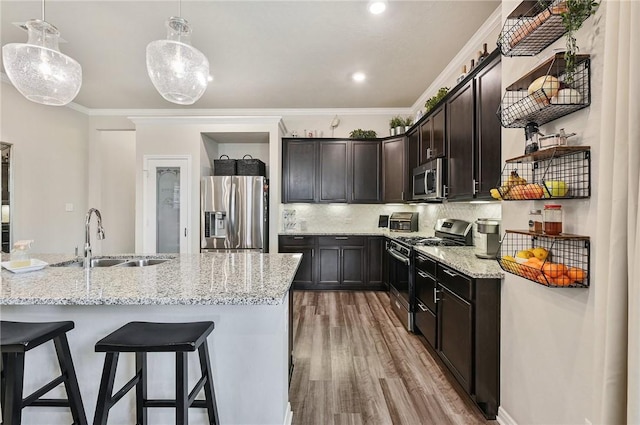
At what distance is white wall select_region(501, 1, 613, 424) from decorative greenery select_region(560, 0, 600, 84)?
37 millimetres

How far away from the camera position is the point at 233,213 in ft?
14.4

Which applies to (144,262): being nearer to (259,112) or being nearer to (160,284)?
(160,284)

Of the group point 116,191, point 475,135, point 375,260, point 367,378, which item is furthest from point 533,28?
point 116,191

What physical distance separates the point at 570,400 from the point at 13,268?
301cm

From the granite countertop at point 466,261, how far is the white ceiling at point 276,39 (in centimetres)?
205

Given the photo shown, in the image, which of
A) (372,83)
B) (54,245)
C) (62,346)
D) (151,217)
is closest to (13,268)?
(62,346)

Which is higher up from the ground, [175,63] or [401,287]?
[175,63]

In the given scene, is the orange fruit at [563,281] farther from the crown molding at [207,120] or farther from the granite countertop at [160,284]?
the crown molding at [207,120]

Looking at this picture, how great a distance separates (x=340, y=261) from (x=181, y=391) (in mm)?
3611

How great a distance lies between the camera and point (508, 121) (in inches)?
65.5

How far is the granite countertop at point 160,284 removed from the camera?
1305 millimetres

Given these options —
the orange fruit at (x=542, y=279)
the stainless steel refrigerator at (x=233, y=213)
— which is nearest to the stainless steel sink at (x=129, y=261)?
the stainless steel refrigerator at (x=233, y=213)

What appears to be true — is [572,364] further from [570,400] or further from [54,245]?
[54,245]

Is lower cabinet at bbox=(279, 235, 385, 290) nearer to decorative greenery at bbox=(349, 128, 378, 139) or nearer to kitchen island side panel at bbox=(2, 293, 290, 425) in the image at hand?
decorative greenery at bbox=(349, 128, 378, 139)
